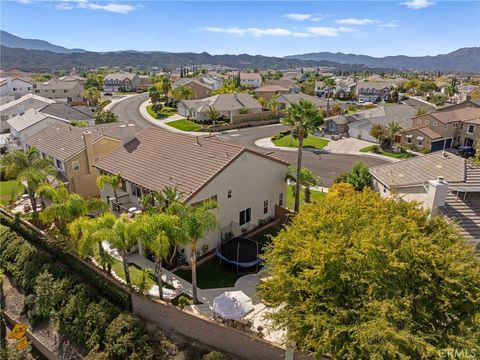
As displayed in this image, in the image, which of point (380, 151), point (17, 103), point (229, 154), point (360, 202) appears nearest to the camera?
point (360, 202)

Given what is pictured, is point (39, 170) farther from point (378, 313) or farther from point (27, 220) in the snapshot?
point (378, 313)

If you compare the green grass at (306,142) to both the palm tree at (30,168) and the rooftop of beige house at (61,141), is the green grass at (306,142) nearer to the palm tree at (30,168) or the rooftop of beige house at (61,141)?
the rooftop of beige house at (61,141)

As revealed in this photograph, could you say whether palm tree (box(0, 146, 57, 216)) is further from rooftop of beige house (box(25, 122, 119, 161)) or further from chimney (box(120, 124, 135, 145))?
chimney (box(120, 124, 135, 145))

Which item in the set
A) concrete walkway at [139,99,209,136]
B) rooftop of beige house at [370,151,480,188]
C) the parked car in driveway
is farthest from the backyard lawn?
rooftop of beige house at [370,151,480,188]

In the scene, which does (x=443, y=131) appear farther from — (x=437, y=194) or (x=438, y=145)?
(x=437, y=194)

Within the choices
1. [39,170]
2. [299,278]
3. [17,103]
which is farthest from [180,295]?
[17,103]

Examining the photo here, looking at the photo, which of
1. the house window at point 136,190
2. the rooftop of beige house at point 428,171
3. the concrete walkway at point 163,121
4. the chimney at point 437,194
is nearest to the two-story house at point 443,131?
the rooftop of beige house at point 428,171
